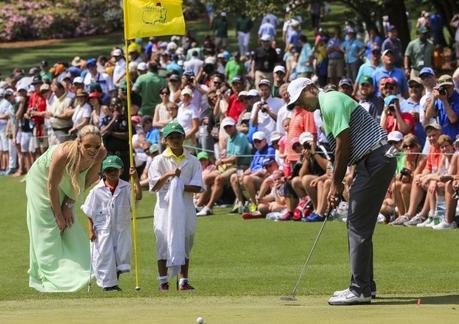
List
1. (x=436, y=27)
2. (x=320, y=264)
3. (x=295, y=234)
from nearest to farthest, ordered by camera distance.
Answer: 1. (x=320, y=264)
2. (x=295, y=234)
3. (x=436, y=27)

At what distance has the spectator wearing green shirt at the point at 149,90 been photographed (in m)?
28.8

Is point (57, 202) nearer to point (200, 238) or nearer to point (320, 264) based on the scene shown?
point (320, 264)

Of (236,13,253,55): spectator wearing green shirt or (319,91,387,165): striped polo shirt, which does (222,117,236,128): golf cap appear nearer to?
(319,91,387,165): striped polo shirt

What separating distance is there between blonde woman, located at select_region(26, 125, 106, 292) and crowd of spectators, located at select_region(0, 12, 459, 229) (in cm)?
199

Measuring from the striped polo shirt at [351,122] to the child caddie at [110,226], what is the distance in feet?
12.4

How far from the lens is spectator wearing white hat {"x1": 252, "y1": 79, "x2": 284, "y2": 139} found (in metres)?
23.1

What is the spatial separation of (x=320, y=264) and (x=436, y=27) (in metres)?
19.7

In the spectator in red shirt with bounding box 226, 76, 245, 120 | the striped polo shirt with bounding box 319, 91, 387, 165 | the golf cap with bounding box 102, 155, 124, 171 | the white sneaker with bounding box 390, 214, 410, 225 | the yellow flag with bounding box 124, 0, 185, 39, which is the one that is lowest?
the white sneaker with bounding box 390, 214, 410, 225

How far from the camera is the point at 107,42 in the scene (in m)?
50.9

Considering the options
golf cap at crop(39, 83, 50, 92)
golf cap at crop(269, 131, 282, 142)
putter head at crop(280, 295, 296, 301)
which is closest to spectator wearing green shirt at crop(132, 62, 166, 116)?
golf cap at crop(39, 83, 50, 92)

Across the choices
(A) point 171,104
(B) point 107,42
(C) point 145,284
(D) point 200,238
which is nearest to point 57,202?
(C) point 145,284

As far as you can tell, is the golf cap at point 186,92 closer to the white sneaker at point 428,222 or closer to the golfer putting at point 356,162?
the white sneaker at point 428,222

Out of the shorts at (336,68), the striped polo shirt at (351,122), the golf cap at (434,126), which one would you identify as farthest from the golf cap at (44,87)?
the striped polo shirt at (351,122)

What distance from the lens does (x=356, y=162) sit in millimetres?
10859
